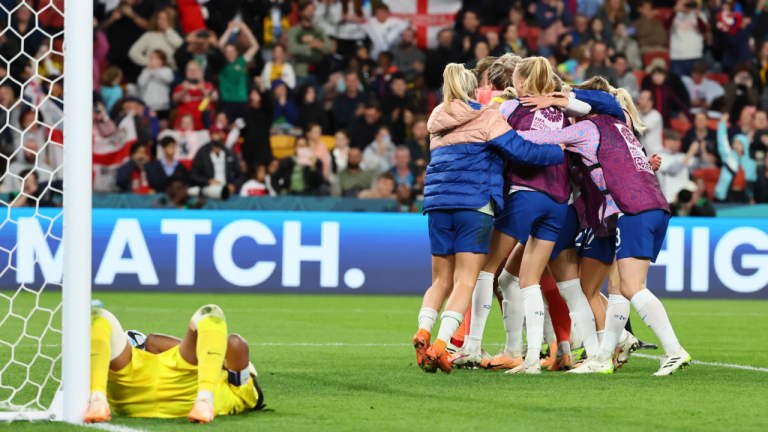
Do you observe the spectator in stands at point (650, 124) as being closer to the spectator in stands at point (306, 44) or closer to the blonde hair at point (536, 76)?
the spectator in stands at point (306, 44)

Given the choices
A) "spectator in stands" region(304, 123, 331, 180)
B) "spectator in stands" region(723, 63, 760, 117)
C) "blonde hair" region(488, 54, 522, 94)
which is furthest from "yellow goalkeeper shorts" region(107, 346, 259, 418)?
"spectator in stands" region(723, 63, 760, 117)

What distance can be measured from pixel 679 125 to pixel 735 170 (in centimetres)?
167

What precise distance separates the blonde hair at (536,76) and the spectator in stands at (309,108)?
8469mm

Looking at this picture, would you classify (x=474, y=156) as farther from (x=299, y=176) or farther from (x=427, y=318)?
(x=299, y=176)

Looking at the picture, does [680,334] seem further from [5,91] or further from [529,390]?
[5,91]

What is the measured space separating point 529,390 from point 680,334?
412cm

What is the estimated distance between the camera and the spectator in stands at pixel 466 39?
51.0ft

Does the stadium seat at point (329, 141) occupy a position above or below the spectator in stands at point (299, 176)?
above

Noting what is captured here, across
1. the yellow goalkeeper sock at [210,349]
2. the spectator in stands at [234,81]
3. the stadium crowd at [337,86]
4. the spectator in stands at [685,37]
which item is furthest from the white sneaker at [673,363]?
the spectator in stands at [685,37]

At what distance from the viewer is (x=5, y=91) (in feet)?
43.6

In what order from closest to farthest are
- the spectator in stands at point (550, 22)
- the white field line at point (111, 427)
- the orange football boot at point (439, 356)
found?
the white field line at point (111, 427) → the orange football boot at point (439, 356) → the spectator in stands at point (550, 22)

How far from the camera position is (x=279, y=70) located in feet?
49.4

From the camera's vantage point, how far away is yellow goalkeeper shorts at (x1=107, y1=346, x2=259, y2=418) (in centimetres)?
407

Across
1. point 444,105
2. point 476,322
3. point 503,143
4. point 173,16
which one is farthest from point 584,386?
point 173,16
